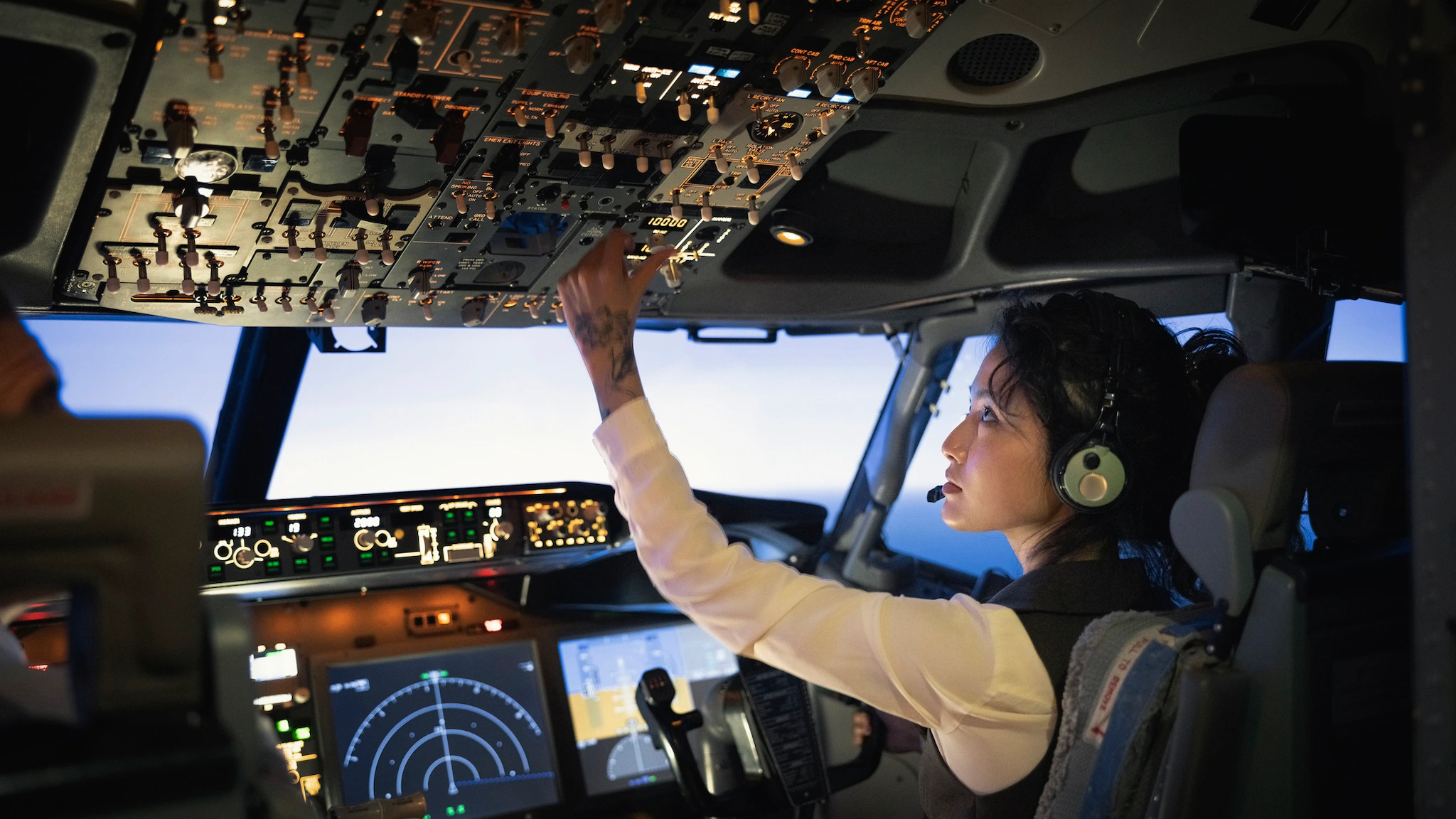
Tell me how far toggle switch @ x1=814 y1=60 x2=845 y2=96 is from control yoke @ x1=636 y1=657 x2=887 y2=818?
155 cm

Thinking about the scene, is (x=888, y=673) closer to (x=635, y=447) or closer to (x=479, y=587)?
→ (x=635, y=447)

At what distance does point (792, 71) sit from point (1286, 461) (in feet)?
2.78

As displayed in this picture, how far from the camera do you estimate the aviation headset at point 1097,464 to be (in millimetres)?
1530

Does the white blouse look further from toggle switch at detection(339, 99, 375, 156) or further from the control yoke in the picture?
the control yoke

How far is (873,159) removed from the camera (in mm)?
2775

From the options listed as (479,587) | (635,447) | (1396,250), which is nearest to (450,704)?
A: (479,587)

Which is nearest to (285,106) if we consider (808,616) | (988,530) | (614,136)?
(614,136)

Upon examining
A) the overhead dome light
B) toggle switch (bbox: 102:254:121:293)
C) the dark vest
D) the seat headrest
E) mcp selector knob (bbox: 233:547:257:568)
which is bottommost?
the dark vest

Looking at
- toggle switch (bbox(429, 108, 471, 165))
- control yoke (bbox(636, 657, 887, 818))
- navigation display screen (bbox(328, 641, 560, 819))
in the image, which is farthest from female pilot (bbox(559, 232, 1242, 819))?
navigation display screen (bbox(328, 641, 560, 819))

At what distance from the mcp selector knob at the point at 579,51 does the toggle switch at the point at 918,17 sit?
1.41 feet

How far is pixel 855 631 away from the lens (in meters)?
1.47

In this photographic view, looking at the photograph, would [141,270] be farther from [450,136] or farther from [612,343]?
[612,343]

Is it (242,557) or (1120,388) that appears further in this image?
(242,557)

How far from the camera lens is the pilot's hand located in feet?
5.08
